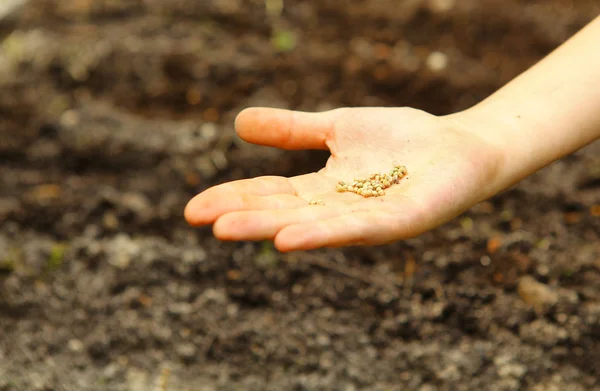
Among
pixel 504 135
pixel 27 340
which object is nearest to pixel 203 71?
pixel 27 340

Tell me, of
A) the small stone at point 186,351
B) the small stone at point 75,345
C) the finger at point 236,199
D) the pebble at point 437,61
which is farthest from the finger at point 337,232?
the pebble at point 437,61

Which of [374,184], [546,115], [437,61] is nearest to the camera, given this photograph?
[374,184]

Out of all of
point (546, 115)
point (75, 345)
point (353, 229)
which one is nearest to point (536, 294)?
point (546, 115)

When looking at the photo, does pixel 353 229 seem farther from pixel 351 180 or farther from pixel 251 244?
pixel 251 244

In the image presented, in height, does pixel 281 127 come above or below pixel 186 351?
above

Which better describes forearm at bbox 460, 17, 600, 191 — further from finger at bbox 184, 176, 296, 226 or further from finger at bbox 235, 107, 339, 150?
finger at bbox 184, 176, 296, 226

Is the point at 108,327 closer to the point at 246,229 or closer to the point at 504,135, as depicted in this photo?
the point at 246,229
